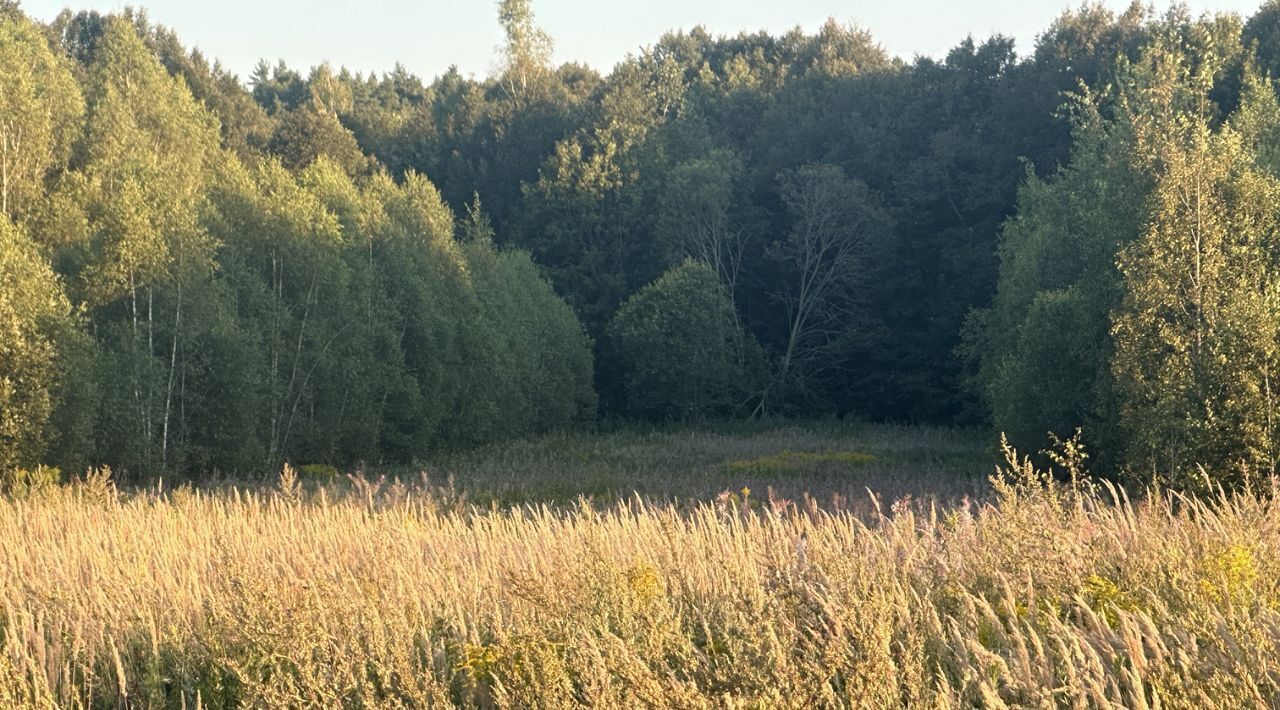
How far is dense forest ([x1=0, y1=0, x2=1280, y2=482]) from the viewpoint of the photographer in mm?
22344

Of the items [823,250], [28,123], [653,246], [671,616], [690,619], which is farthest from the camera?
[653,246]

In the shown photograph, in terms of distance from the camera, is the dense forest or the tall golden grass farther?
the dense forest

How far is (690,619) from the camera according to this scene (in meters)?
6.30

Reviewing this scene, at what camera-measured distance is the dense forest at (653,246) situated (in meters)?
22.3

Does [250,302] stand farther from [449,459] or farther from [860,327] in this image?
[860,327]

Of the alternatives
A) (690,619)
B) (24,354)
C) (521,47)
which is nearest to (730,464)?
(24,354)

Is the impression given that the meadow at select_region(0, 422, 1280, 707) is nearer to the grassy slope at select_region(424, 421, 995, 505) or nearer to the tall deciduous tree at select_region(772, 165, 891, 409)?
the grassy slope at select_region(424, 421, 995, 505)

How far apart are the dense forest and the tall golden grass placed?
33.8ft

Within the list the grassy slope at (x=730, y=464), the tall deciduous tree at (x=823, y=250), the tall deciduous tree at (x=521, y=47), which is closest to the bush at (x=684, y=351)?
the tall deciduous tree at (x=823, y=250)

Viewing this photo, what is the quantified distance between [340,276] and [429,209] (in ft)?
33.8

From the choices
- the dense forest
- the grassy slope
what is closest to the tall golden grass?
the grassy slope

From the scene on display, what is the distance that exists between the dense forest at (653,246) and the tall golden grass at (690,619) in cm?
1029

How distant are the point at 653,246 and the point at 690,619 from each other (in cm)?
4932

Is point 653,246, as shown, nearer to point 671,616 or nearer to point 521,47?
point 521,47
